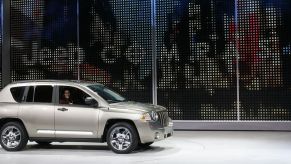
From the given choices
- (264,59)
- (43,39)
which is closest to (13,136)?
(43,39)

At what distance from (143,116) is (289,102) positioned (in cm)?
663

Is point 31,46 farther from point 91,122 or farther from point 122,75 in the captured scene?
point 91,122

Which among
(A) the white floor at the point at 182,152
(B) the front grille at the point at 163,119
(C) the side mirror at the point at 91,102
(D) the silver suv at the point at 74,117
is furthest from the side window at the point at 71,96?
(B) the front grille at the point at 163,119

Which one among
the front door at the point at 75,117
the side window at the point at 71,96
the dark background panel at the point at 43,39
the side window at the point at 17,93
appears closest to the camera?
the front door at the point at 75,117

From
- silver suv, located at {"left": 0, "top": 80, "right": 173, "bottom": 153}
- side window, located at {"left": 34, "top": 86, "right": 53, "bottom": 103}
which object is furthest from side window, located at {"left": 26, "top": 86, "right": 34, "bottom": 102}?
side window, located at {"left": 34, "top": 86, "right": 53, "bottom": 103}

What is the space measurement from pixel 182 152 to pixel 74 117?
8.41 ft

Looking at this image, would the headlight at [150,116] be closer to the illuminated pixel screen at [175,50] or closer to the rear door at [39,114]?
the rear door at [39,114]

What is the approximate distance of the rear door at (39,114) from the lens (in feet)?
39.1

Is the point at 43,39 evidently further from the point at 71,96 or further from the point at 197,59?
the point at 71,96

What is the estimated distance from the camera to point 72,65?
18422 millimetres

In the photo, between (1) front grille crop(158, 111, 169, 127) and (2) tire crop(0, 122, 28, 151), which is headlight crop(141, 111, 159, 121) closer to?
(1) front grille crop(158, 111, 169, 127)

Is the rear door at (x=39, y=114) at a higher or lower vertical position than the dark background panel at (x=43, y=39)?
lower

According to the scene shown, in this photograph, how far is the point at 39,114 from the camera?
1199cm

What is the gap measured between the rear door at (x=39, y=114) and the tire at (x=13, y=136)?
0.19 metres
